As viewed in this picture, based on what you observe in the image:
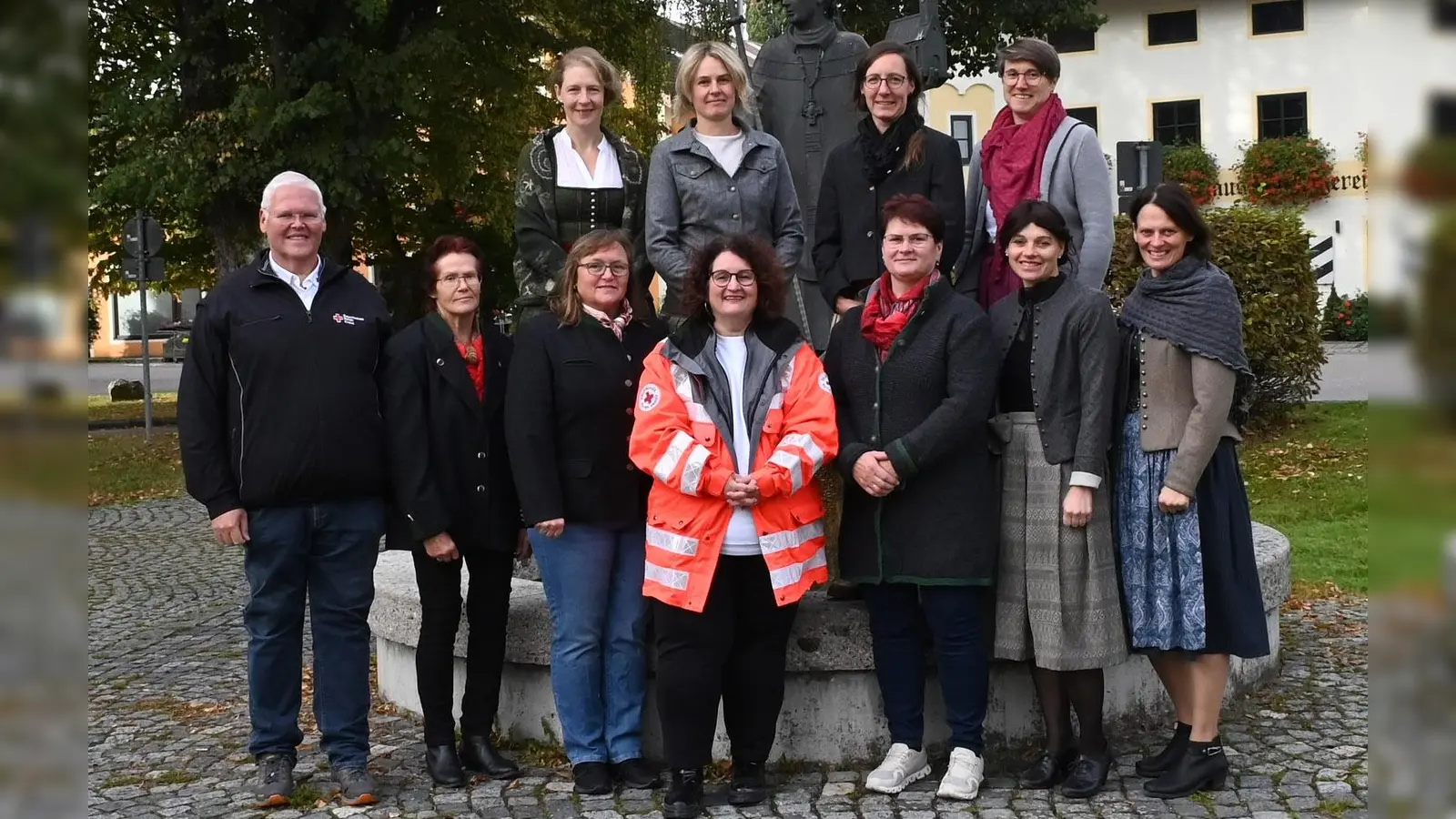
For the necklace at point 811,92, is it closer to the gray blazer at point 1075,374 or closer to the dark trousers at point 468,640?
the gray blazer at point 1075,374

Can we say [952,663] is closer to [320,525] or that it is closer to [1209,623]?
[1209,623]

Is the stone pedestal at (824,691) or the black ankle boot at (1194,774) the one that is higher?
the stone pedestal at (824,691)

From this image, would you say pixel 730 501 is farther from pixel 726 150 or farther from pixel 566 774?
pixel 726 150

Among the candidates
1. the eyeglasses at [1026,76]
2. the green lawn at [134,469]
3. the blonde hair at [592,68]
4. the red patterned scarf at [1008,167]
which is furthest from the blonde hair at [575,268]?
the green lawn at [134,469]

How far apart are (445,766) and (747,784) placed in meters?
1.07

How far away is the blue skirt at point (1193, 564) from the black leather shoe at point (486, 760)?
2.17m

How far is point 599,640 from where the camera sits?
493cm

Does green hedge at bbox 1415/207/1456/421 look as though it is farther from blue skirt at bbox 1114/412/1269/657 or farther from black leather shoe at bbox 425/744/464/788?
black leather shoe at bbox 425/744/464/788

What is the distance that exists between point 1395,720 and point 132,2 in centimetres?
2017

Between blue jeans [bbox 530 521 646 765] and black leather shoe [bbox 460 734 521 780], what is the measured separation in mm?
249

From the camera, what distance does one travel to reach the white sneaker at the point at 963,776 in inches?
185

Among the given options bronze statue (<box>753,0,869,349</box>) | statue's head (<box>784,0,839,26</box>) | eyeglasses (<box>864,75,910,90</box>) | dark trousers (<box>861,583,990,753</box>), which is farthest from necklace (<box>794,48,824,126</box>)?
dark trousers (<box>861,583,990,753</box>)

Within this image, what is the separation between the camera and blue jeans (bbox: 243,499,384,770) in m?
4.76

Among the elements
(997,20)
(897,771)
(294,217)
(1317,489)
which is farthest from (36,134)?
(997,20)
